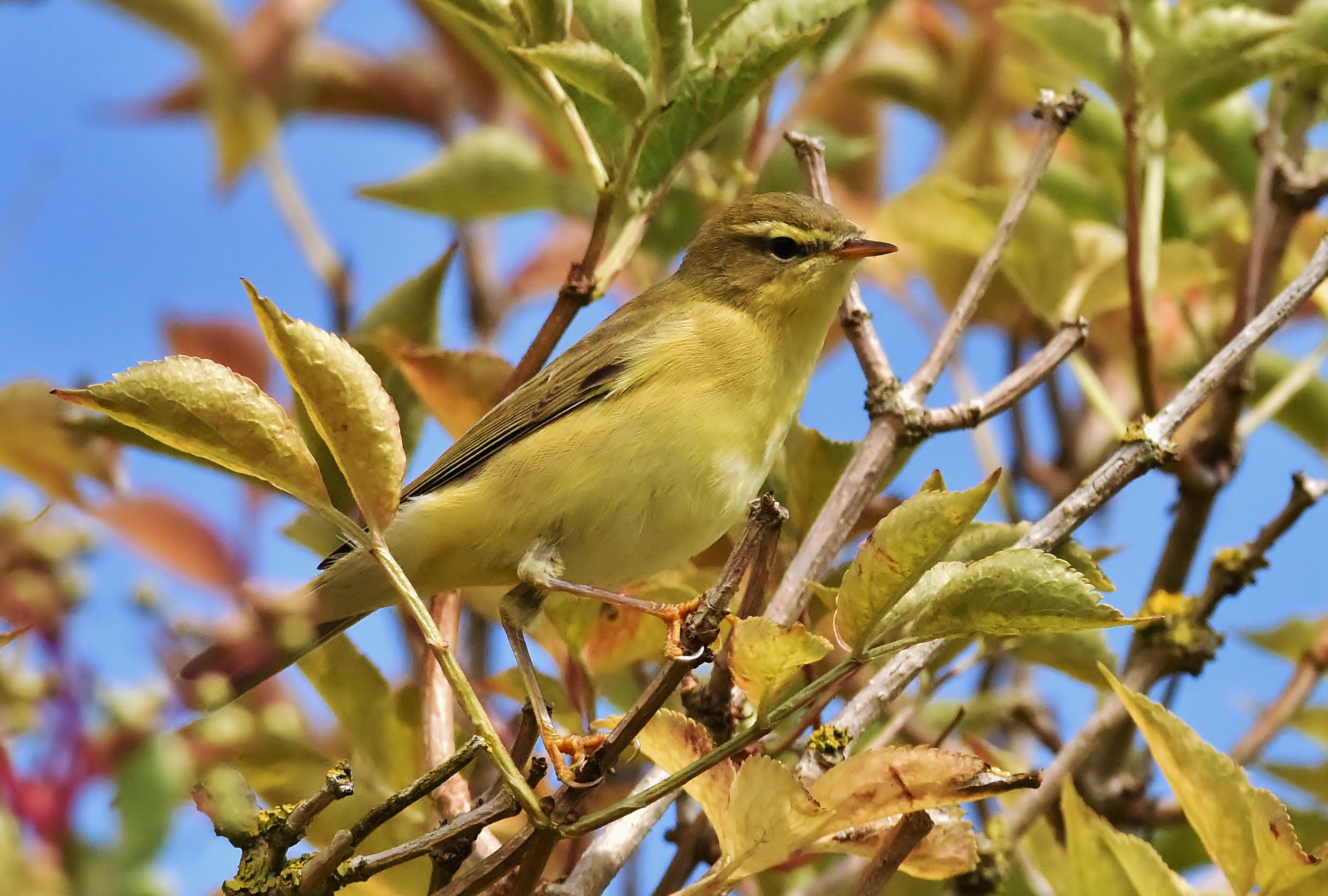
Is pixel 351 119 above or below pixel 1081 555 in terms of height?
above

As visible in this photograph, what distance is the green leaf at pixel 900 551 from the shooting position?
4.80 ft

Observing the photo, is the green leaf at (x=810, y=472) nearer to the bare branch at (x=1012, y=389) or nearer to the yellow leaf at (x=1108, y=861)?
the bare branch at (x=1012, y=389)

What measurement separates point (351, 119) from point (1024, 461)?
2.26 m

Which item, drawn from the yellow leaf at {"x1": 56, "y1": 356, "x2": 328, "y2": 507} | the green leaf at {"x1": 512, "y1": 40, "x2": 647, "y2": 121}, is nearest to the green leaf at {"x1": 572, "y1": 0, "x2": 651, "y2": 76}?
the green leaf at {"x1": 512, "y1": 40, "x2": 647, "y2": 121}

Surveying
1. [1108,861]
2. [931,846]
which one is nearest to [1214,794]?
[1108,861]

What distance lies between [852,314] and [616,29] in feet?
2.20

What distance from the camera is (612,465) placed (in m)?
2.80

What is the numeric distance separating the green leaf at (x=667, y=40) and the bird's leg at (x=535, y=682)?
2.88 ft

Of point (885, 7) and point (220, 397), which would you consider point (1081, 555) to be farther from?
point (885, 7)

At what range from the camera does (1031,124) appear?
4.40 meters

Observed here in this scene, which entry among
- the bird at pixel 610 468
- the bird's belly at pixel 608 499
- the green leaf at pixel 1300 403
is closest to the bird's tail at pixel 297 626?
the bird at pixel 610 468

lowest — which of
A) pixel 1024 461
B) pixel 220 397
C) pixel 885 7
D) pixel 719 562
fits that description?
pixel 220 397

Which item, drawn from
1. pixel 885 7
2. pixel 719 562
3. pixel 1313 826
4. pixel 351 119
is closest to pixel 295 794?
pixel 719 562

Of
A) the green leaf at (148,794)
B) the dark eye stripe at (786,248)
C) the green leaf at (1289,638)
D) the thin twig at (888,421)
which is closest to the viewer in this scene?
the green leaf at (148,794)
